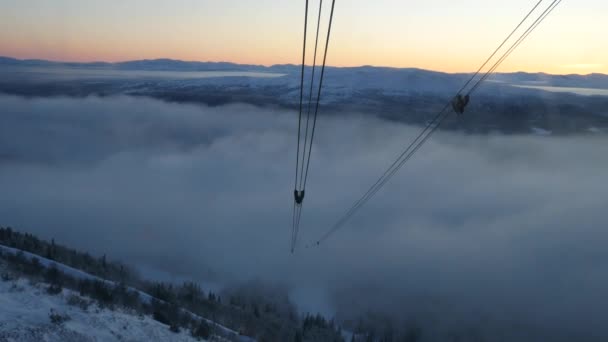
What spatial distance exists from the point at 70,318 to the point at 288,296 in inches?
3681

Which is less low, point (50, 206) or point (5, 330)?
point (5, 330)

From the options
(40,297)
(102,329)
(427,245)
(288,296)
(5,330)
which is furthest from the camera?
(427,245)

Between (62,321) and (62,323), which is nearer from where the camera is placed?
(62,323)

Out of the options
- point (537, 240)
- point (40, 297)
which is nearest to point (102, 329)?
point (40, 297)

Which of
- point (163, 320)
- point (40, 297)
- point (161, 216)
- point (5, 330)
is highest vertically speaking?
point (5, 330)

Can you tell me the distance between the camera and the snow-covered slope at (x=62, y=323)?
11977 mm

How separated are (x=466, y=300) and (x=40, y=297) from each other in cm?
12773

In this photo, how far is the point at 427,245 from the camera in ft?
570

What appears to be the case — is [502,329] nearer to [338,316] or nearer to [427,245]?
[338,316]

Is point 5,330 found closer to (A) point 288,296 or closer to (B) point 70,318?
(B) point 70,318

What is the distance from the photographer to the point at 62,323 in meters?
12.9

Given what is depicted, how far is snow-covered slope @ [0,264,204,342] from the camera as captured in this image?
39.3 feet

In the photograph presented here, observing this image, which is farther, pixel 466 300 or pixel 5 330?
pixel 466 300

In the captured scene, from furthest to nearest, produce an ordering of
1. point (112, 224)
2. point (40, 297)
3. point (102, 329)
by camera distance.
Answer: point (112, 224), point (40, 297), point (102, 329)
